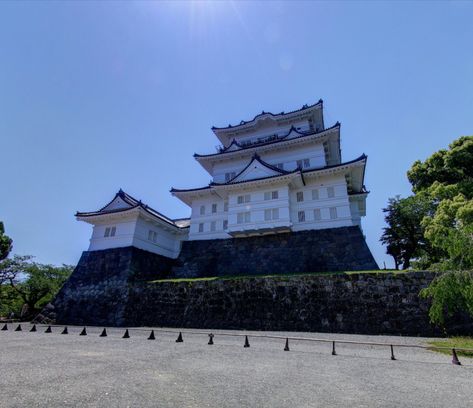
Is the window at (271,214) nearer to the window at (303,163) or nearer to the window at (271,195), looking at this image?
the window at (271,195)

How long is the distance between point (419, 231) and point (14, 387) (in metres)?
28.3

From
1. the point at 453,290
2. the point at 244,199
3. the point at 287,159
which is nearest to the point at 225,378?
the point at 453,290

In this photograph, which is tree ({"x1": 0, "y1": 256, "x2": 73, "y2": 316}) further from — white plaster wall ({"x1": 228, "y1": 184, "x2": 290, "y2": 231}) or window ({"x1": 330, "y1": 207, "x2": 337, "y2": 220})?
window ({"x1": 330, "y1": 207, "x2": 337, "y2": 220})

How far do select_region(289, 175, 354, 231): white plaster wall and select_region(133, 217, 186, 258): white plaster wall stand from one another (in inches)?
503

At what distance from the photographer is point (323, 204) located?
2180 centimetres

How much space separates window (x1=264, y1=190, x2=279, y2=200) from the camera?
2222 centimetres

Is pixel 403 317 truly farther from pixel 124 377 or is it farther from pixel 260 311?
pixel 124 377

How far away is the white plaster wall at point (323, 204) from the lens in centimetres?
2102

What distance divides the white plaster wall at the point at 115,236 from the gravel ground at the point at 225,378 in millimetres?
14448

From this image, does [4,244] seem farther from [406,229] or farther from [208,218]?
[406,229]

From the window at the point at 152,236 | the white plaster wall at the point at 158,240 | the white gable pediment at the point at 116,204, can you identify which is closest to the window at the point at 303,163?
the white plaster wall at the point at 158,240

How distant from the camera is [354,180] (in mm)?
23312

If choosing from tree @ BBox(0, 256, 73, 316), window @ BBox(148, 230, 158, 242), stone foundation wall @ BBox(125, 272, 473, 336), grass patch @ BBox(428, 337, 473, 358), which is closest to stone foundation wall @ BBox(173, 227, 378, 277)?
window @ BBox(148, 230, 158, 242)

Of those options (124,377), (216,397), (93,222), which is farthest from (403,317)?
(93,222)
